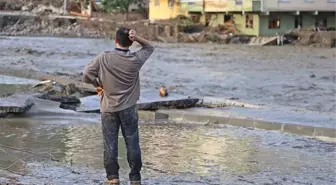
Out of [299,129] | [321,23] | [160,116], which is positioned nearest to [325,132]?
[299,129]

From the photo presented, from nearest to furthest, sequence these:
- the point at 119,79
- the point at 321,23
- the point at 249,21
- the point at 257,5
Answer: the point at 119,79
the point at 257,5
the point at 249,21
the point at 321,23

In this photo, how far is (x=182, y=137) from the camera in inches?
400

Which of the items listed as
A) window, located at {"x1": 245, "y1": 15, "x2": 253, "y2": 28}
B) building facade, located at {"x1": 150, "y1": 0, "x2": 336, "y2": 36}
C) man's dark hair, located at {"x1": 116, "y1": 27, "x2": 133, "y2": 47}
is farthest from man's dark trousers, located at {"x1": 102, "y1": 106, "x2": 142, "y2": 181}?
window, located at {"x1": 245, "y1": 15, "x2": 253, "y2": 28}

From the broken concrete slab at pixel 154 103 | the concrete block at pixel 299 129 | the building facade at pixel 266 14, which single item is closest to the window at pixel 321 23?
the building facade at pixel 266 14

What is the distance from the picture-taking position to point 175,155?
8508 millimetres

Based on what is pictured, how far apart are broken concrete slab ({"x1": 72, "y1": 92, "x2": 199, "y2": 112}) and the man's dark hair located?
6.56 meters

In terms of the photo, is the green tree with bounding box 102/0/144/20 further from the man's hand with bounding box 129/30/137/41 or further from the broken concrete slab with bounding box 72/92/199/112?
the man's hand with bounding box 129/30/137/41

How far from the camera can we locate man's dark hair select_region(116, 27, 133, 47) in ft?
19.6

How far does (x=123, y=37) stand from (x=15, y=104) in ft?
19.9

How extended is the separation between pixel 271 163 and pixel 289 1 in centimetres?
5068

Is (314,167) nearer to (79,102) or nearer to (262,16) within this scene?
(79,102)

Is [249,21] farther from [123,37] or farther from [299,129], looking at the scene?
[123,37]

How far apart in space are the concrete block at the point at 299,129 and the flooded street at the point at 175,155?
0.35 metres

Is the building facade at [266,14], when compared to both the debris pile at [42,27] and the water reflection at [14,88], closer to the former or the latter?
the debris pile at [42,27]
